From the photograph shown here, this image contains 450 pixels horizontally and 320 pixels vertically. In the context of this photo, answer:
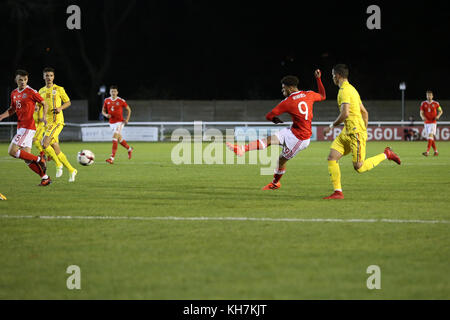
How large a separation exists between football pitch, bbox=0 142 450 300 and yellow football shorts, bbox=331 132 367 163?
66cm

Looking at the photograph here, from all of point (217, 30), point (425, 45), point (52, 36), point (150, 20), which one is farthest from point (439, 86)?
point (52, 36)

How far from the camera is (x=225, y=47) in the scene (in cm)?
5528

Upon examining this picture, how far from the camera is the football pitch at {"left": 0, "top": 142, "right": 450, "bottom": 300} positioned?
15.8 ft

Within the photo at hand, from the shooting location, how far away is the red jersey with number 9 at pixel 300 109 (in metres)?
11.0

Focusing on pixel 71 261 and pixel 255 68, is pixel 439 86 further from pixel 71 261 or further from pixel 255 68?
pixel 71 261

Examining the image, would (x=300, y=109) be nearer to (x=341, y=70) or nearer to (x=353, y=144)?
(x=341, y=70)

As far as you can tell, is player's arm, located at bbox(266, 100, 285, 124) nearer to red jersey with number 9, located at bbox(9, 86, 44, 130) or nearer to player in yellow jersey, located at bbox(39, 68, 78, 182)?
red jersey with number 9, located at bbox(9, 86, 44, 130)

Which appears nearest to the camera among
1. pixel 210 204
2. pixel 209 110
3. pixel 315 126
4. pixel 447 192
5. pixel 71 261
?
pixel 71 261

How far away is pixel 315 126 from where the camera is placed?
3706 cm

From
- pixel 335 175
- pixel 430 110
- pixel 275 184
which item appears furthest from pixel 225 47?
pixel 335 175

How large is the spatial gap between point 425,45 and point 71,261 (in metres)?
49.6

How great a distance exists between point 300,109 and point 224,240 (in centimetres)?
499

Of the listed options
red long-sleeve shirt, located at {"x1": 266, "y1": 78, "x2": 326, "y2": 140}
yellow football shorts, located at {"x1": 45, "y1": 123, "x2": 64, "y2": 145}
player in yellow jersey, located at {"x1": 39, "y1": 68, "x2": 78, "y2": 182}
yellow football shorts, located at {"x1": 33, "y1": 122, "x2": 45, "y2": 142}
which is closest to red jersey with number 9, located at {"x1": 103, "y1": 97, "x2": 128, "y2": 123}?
player in yellow jersey, located at {"x1": 39, "y1": 68, "x2": 78, "y2": 182}

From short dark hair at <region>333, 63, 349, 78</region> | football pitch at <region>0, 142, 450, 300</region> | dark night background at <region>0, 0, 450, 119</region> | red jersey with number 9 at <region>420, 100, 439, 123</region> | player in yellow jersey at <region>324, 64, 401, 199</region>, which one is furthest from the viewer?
dark night background at <region>0, 0, 450, 119</region>
